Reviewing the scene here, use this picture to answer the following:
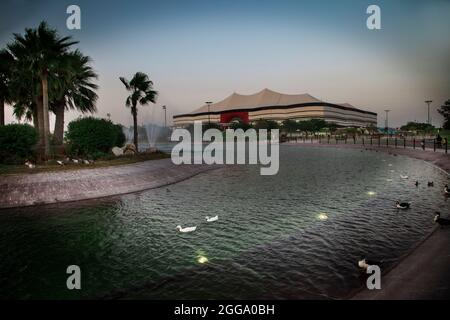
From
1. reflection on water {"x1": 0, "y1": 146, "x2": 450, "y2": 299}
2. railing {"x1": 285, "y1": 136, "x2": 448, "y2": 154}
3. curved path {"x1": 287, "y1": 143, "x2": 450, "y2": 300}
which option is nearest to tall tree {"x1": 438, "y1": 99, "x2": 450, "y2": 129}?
railing {"x1": 285, "y1": 136, "x2": 448, "y2": 154}

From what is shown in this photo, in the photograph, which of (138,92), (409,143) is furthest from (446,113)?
(138,92)

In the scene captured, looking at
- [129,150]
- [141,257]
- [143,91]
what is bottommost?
[141,257]

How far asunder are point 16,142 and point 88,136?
5.51 metres

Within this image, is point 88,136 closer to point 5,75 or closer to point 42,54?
point 42,54

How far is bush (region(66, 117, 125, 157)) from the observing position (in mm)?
27094

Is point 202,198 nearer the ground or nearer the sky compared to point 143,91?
nearer the ground

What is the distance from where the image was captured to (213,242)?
11188mm

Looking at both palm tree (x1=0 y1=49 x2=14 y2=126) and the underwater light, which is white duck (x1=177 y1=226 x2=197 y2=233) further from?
palm tree (x1=0 y1=49 x2=14 y2=126)

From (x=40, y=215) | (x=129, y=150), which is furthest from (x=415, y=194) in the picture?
(x=129, y=150)

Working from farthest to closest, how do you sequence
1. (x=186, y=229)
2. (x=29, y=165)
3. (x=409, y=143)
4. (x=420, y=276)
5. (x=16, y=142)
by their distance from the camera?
(x=409, y=143)
(x=16, y=142)
(x=29, y=165)
(x=186, y=229)
(x=420, y=276)
